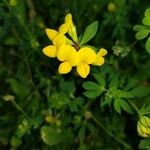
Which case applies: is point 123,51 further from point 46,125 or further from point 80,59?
point 46,125

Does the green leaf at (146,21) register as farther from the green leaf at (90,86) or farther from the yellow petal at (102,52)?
the green leaf at (90,86)

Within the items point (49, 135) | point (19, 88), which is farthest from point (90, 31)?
point (19, 88)

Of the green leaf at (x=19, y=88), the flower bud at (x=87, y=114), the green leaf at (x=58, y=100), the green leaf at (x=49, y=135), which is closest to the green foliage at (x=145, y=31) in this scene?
the green leaf at (x=58, y=100)

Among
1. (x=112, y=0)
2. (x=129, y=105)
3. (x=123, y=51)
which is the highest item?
(x=112, y=0)

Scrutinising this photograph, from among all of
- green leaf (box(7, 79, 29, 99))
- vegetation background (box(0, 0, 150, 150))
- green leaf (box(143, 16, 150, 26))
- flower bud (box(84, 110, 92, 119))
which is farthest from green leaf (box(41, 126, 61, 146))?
green leaf (box(143, 16, 150, 26))

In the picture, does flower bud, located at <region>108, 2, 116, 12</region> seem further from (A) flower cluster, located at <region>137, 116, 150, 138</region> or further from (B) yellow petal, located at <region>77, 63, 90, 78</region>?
(A) flower cluster, located at <region>137, 116, 150, 138</region>

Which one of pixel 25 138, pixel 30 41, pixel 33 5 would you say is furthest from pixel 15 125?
pixel 33 5
